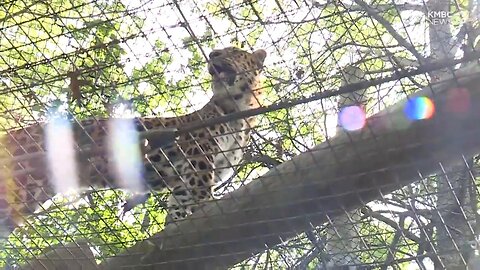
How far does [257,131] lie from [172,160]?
58cm

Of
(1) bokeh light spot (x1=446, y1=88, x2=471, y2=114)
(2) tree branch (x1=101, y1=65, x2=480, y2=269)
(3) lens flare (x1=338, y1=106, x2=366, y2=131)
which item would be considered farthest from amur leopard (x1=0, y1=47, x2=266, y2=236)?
(1) bokeh light spot (x1=446, y1=88, x2=471, y2=114)

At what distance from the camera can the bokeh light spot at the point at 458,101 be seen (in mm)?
1921

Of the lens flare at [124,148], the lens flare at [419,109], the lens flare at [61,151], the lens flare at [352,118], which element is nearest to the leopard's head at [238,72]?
the lens flare at [124,148]

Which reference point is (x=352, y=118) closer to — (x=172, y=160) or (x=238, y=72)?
(x=238, y=72)

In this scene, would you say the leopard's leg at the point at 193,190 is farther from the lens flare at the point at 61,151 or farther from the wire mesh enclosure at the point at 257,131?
the lens flare at the point at 61,151

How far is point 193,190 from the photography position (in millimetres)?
2805

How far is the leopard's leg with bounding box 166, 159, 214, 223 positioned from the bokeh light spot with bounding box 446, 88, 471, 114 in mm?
1182

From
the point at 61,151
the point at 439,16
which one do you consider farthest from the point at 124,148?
the point at 439,16

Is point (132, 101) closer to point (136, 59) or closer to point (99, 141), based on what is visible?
point (136, 59)

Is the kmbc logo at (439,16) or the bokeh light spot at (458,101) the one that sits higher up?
the kmbc logo at (439,16)

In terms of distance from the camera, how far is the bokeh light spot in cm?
192

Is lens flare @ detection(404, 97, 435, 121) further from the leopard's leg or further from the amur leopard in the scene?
the leopard's leg

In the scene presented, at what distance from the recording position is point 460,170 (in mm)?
2324

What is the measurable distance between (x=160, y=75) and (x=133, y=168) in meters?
0.80
